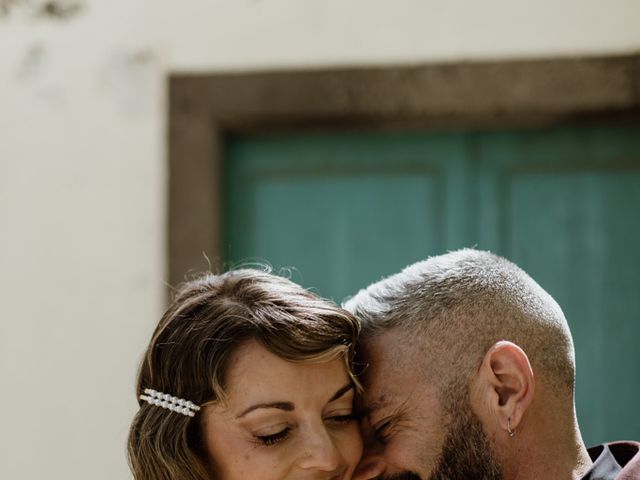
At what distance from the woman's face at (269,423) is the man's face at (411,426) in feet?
0.62

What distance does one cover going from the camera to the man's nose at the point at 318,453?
2.66 meters

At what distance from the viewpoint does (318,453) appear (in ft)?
8.73

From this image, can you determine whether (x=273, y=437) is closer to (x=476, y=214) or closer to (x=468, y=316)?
(x=468, y=316)

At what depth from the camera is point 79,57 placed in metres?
4.63

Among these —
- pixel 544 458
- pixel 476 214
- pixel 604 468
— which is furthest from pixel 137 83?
pixel 604 468

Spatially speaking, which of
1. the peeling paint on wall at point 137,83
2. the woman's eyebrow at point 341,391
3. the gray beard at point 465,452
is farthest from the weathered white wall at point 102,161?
the gray beard at point 465,452

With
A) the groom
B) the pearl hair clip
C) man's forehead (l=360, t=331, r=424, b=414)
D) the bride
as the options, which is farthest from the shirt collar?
the pearl hair clip

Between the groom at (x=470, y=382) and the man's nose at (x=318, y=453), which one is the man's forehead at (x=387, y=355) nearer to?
the groom at (x=470, y=382)

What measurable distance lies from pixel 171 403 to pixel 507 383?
2.65ft

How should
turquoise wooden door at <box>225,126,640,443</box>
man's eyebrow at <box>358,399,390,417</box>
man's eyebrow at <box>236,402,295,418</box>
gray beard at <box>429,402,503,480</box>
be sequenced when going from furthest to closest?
turquoise wooden door at <box>225,126,640,443</box>
man's eyebrow at <box>358,399,390,417</box>
gray beard at <box>429,402,503,480</box>
man's eyebrow at <box>236,402,295,418</box>

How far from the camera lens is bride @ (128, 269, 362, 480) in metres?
2.67

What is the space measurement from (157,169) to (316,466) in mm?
2148

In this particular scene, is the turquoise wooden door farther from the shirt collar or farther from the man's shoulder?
the shirt collar

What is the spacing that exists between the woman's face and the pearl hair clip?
39mm
